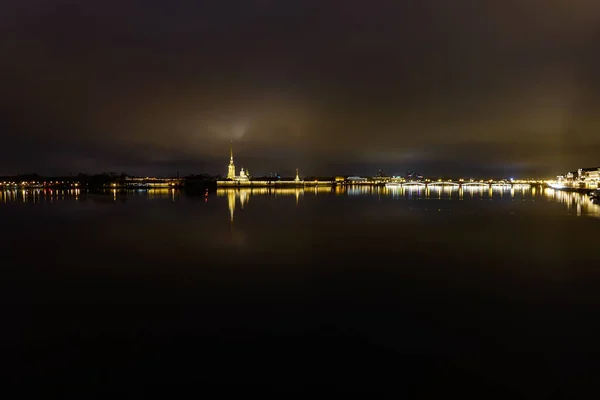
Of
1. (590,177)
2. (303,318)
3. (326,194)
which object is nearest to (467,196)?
(326,194)

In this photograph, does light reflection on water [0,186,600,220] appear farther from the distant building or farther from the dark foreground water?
the distant building

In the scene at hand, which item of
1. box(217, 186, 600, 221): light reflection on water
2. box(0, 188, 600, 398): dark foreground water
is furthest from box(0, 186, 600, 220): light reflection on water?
box(0, 188, 600, 398): dark foreground water

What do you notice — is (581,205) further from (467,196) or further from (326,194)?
(326,194)

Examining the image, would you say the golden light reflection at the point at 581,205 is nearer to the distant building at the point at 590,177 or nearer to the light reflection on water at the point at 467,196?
the light reflection on water at the point at 467,196

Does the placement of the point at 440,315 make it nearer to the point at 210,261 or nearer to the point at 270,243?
the point at 210,261

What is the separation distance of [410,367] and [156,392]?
391cm

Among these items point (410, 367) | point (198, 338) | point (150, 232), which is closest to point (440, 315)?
point (410, 367)

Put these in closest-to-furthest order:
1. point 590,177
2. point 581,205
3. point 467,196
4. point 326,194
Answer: point 581,205
point 467,196
point 326,194
point 590,177

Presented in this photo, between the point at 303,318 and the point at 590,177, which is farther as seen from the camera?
the point at 590,177

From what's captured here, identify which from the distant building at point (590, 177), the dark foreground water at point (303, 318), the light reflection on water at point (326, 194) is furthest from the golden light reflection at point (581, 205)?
the distant building at point (590, 177)

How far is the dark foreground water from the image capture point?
6398 mm

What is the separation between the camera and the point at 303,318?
884cm

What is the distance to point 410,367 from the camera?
6723mm

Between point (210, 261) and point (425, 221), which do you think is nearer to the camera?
point (210, 261)
